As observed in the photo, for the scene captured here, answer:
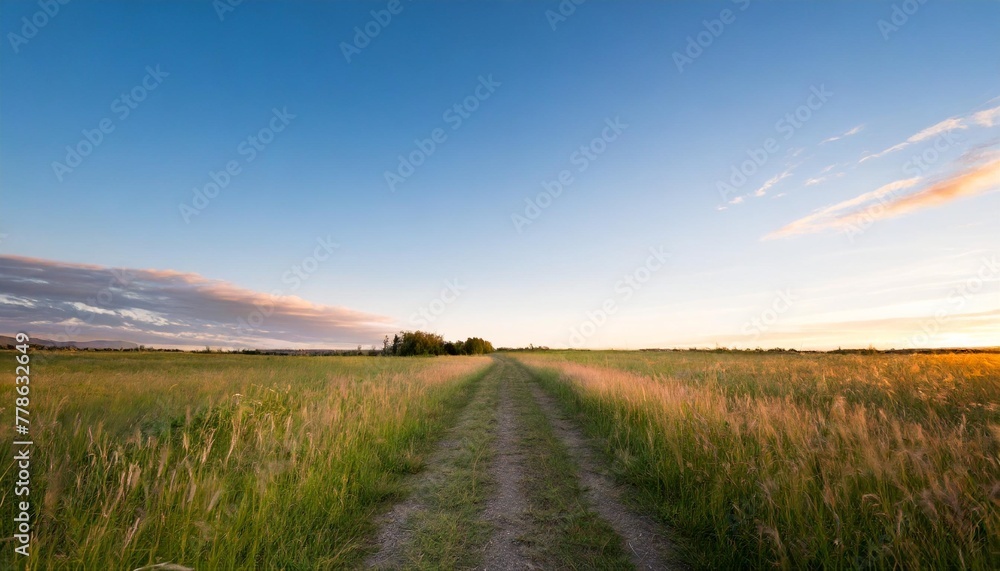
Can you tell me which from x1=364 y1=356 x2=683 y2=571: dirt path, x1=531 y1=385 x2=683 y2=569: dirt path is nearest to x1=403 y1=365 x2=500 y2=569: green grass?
x1=364 y1=356 x2=683 y2=571: dirt path

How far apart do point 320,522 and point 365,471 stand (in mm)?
1319

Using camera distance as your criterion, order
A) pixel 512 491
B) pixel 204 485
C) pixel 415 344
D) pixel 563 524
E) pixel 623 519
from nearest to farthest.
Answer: pixel 204 485, pixel 563 524, pixel 623 519, pixel 512 491, pixel 415 344

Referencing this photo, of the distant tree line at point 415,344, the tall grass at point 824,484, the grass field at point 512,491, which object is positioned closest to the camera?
the tall grass at point 824,484

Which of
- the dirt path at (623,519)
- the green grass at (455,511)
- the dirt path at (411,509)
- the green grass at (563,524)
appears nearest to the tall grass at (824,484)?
the dirt path at (623,519)

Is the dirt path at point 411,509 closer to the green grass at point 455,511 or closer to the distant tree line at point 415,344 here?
the green grass at point 455,511

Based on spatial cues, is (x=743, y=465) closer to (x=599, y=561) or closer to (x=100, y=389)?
(x=599, y=561)

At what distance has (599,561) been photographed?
3898mm

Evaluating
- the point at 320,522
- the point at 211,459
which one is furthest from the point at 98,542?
the point at 211,459

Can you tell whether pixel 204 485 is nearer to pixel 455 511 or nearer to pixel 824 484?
pixel 455 511

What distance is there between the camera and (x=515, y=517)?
4.88 meters

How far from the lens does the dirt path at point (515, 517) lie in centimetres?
398

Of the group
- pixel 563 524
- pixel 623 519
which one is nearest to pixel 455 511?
pixel 563 524

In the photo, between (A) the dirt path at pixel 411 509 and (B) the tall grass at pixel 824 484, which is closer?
(B) the tall grass at pixel 824 484

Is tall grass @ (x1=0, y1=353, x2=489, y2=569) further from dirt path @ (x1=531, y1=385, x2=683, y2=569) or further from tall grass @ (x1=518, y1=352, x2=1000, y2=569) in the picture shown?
tall grass @ (x1=518, y1=352, x2=1000, y2=569)
